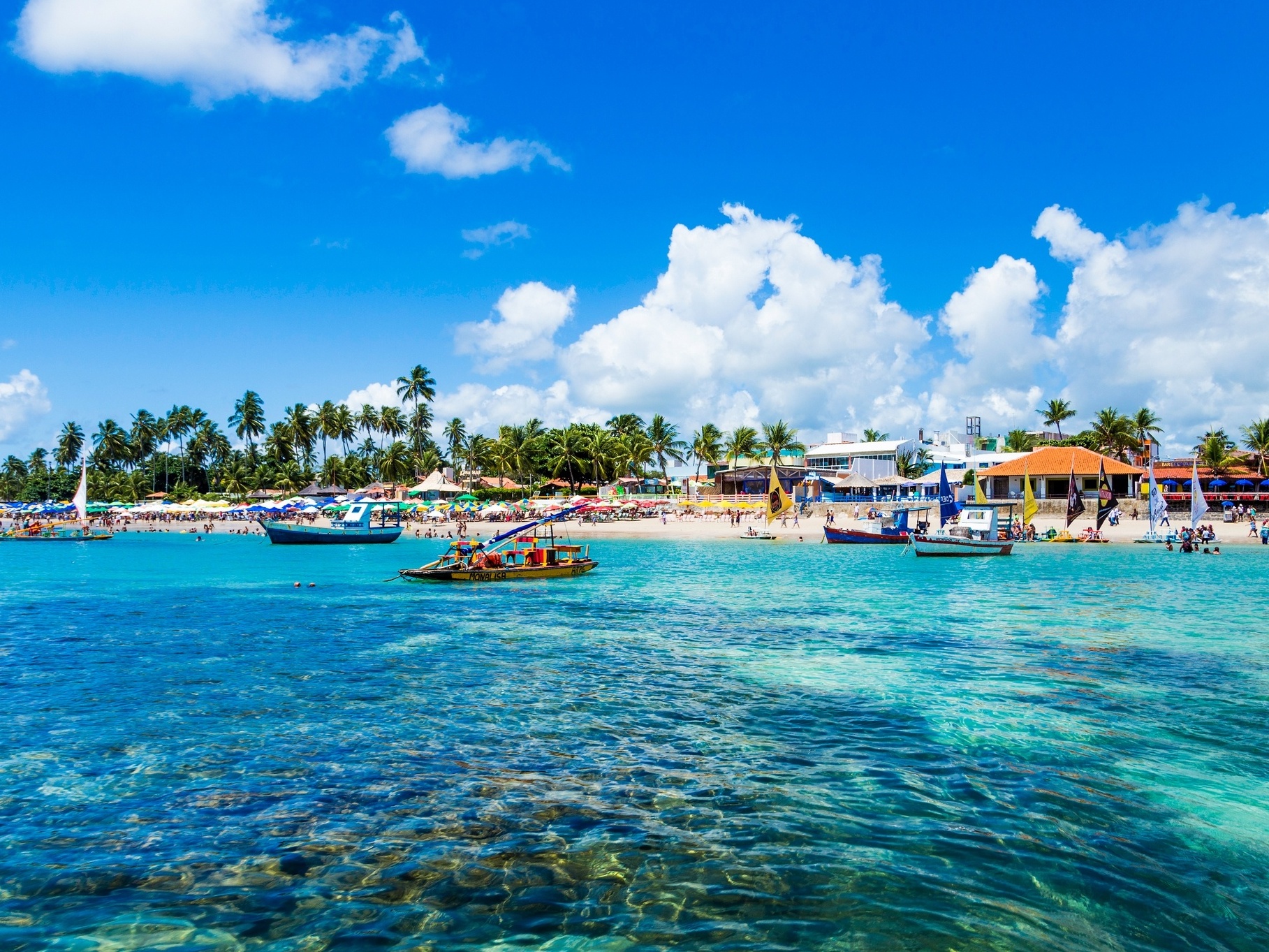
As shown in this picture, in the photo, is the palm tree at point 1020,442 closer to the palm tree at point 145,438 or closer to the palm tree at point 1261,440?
the palm tree at point 1261,440

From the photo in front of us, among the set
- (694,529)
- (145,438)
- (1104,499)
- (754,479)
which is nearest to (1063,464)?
(1104,499)

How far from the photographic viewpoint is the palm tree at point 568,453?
352 ft

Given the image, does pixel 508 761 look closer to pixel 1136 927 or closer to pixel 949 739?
pixel 949 739

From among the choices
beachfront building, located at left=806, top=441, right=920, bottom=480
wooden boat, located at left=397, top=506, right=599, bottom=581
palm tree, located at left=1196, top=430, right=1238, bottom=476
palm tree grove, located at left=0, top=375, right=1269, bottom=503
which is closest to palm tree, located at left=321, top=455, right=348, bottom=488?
palm tree grove, located at left=0, top=375, right=1269, bottom=503

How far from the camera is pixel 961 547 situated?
5441 centimetres

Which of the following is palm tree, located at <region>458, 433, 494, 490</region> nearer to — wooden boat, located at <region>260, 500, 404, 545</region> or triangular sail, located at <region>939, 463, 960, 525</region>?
wooden boat, located at <region>260, 500, 404, 545</region>

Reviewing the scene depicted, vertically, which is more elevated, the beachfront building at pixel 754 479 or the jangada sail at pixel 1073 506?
the beachfront building at pixel 754 479

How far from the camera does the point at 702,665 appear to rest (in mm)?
19156

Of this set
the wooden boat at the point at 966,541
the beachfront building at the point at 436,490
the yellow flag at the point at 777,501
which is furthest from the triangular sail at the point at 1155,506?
the beachfront building at the point at 436,490

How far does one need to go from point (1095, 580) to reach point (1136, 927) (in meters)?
36.1

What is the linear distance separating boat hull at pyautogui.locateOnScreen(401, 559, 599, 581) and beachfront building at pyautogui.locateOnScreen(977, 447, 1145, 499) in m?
54.0

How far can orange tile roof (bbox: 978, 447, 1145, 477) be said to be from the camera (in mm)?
76938

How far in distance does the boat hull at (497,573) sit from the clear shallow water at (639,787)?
42.1 ft

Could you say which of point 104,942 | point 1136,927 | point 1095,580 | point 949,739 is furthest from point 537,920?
point 1095,580
